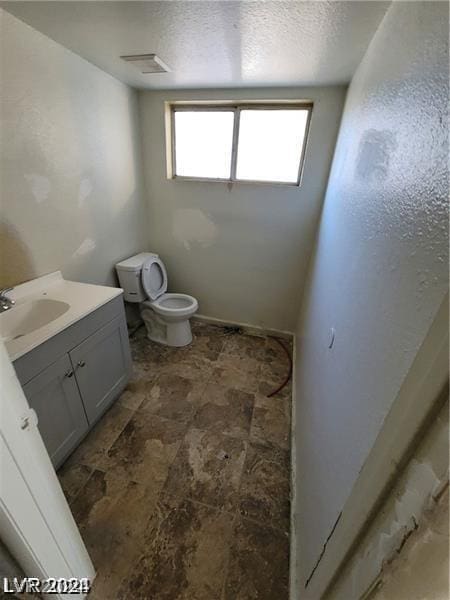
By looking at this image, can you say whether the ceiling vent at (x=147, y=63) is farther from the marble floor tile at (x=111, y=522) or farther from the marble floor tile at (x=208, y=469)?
the marble floor tile at (x=111, y=522)

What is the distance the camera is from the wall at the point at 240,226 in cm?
194

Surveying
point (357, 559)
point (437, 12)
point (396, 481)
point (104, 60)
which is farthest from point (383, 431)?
point (104, 60)

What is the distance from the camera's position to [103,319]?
1.53 meters

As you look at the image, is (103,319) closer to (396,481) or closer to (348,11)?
(396,481)

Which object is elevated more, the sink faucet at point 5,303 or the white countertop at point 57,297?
the sink faucet at point 5,303

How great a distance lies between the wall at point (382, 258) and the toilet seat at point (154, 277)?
5.47 ft

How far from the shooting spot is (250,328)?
274 cm

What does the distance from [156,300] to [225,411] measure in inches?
47.8

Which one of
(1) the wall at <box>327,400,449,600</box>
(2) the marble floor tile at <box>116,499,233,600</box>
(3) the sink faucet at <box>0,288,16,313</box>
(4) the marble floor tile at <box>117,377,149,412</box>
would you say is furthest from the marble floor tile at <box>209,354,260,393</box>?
(1) the wall at <box>327,400,449,600</box>

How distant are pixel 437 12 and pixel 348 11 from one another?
646mm

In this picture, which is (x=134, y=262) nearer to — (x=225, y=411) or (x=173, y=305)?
(x=173, y=305)

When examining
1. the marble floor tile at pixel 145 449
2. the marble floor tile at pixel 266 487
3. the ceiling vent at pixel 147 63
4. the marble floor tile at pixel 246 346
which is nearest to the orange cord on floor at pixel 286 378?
the marble floor tile at pixel 246 346

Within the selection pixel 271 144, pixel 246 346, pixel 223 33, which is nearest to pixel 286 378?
pixel 246 346

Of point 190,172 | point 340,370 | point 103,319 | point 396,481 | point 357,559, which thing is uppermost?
point 190,172
